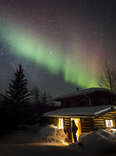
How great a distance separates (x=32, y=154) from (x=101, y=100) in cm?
1367

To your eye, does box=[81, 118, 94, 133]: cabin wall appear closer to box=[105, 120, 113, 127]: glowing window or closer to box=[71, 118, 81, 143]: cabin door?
box=[71, 118, 81, 143]: cabin door

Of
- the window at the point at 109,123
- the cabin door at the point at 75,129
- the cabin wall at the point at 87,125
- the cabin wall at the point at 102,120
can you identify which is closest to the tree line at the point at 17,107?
the cabin door at the point at 75,129

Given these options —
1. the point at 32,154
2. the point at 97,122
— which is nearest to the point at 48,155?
the point at 32,154

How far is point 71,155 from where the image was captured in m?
4.40

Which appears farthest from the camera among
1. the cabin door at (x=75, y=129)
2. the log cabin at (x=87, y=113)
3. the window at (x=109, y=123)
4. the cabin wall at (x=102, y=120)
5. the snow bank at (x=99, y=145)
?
A: the window at (x=109, y=123)

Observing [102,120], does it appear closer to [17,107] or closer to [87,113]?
[87,113]

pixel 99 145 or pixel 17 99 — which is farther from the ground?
pixel 17 99

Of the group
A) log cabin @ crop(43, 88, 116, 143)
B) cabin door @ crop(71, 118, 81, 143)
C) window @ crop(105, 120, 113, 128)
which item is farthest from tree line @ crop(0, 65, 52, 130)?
window @ crop(105, 120, 113, 128)

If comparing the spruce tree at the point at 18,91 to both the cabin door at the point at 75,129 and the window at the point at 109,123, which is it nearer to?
the cabin door at the point at 75,129

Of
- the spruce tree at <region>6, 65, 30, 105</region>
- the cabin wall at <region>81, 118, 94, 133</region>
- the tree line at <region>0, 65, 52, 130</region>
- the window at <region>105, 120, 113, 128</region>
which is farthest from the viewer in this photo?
the spruce tree at <region>6, 65, 30, 105</region>

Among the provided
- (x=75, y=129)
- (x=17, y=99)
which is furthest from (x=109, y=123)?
(x=17, y=99)

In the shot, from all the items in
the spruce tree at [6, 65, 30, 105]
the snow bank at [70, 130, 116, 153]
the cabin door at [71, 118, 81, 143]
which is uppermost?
the spruce tree at [6, 65, 30, 105]

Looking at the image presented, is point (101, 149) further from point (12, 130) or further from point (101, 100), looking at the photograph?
point (12, 130)

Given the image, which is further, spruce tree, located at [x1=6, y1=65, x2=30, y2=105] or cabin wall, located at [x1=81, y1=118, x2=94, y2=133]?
spruce tree, located at [x1=6, y1=65, x2=30, y2=105]
